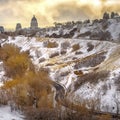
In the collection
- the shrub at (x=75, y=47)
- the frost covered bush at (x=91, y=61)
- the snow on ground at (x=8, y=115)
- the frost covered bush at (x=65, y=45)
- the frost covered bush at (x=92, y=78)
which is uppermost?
the frost covered bush at (x=65, y=45)

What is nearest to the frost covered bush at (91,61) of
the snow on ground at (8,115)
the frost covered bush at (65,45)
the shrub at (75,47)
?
the shrub at (75,47)

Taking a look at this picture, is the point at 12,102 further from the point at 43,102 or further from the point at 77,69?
the point at 77,69

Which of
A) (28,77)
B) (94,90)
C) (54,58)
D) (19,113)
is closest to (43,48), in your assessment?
(54,58)

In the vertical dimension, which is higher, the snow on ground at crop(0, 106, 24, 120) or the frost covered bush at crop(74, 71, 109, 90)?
the frost covered bush at crop(74, 71, 109, 90)

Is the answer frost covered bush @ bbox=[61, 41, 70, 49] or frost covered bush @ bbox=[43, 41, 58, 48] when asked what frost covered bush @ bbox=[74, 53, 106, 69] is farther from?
frost covered bush @ bbox=[43, 41, 58, 48]

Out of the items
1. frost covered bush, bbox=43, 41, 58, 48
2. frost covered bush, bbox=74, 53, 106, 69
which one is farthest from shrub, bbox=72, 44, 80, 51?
frost covered bush, bbox=74, 53, 106, 69

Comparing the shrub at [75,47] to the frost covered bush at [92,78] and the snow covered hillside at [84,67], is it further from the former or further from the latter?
the frost covered bush at [92,78]

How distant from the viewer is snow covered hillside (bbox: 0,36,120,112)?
261ft

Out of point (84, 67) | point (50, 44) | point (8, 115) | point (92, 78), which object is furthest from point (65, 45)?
point (8, 115)

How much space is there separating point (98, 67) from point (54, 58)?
34.6m

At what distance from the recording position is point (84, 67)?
104 m

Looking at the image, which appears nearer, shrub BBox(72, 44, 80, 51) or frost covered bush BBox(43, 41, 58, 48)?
shrub BBox(72, 44, 80, 51)

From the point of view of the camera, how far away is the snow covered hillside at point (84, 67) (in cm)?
7969

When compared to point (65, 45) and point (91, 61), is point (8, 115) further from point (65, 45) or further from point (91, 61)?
point (65, 45)
